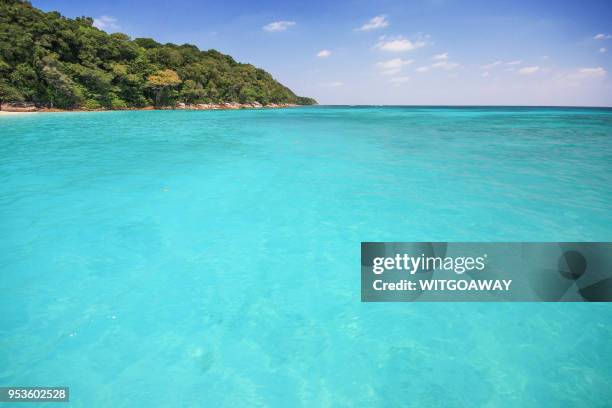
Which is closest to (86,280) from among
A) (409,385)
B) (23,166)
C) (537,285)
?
(409,385)

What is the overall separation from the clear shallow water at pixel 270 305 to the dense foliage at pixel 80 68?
4877 cm

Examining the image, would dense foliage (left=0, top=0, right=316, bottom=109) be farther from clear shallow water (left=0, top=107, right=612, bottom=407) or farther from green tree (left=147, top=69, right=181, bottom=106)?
clear shallow water (left=0, top=107, right=612, bottom=407)

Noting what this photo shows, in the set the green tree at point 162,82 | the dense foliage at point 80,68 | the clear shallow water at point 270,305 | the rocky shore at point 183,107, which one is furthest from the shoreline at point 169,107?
the clear shallow water at point 270,305

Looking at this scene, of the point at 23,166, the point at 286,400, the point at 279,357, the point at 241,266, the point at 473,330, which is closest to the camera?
the point at 286,400

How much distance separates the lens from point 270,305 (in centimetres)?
386

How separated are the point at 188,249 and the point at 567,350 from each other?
545 centimetres

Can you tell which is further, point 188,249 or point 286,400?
point 188,249

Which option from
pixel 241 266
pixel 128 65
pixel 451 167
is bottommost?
pixel 241 266

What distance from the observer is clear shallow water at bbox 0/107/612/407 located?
2.78 m

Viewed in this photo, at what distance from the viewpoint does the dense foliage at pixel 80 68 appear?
41.3m

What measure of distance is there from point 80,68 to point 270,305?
6388 centimetres

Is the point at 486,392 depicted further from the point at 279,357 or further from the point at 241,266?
the point at 241,266

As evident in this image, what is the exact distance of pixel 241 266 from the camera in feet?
15.5

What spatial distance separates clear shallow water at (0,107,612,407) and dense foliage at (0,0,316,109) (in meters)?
48.8
